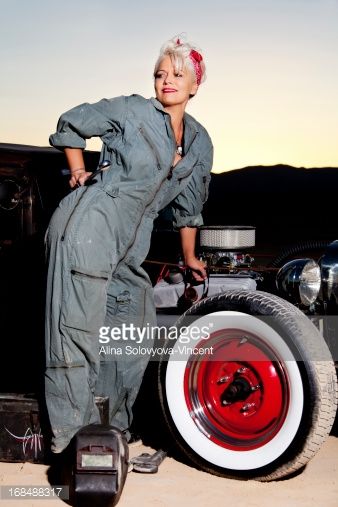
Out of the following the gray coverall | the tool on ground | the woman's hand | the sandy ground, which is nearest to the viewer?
the sandy ground

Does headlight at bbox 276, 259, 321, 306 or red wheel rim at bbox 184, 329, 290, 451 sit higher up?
headlight at bbox 276, 259, 321, 306

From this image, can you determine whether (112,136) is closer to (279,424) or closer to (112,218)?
(112,218)

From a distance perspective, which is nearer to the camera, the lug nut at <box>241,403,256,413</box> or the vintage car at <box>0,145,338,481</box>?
the vintage car at <box>0,145,338,481</box>

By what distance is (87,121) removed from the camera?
9.88 feet

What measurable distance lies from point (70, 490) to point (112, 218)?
1.21m

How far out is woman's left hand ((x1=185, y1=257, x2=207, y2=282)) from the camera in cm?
367

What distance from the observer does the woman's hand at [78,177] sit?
3.01 meters

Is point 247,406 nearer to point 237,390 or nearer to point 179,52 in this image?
point 237,390

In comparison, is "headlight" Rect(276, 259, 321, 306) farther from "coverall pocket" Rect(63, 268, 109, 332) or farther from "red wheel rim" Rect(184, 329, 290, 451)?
"coverall pocket" Rect(63, 268, 109, 332)

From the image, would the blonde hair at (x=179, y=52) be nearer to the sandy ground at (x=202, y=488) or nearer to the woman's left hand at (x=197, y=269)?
the woman's left hand at (x=197, y=269)

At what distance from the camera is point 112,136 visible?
3.11 m

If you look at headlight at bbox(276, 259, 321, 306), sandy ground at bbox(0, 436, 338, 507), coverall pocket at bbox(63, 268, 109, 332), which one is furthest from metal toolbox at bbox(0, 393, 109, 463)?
headlight at bbox(276, 259, 321, 306)

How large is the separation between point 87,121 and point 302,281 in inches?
57.1

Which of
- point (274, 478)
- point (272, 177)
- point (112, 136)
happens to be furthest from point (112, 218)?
point (272, 177)
